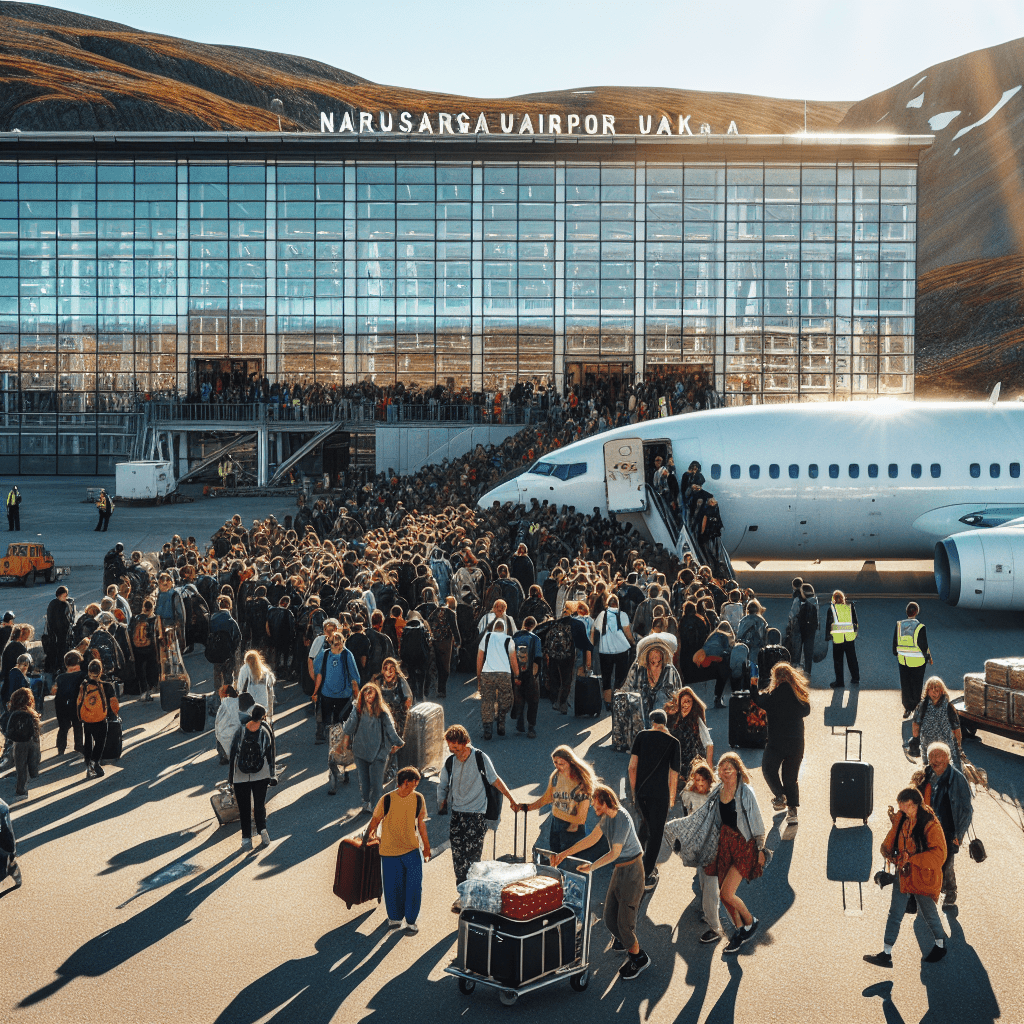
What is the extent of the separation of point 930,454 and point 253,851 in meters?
19.7

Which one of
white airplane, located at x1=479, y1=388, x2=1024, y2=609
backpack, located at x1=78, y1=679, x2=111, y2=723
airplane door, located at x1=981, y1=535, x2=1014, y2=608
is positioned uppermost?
white airplane, located at x1=479, y1=388, x2=1024, y2=609

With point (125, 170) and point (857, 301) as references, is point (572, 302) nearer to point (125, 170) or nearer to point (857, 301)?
point (857, 301)

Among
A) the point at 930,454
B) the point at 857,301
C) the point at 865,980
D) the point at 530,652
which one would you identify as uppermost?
the point at 857,301

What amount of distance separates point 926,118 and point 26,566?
660ft

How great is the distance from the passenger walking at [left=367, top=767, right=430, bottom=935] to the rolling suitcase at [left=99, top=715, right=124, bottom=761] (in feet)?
19.3

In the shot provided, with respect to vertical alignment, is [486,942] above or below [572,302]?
below

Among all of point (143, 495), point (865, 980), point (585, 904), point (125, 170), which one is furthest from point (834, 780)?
point (125, 170)

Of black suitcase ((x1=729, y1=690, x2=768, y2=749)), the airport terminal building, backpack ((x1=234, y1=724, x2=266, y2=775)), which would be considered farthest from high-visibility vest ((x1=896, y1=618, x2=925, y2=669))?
the airport terminal building

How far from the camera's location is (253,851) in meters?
11.0

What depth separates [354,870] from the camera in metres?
9.46

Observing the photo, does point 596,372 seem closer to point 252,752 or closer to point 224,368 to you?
point 224,368

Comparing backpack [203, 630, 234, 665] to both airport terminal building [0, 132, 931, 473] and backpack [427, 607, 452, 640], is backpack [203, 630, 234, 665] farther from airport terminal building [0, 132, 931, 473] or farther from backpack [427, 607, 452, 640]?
airport terminal building [0, 132, 931, 473]

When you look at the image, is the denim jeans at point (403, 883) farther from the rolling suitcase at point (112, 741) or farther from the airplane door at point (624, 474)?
the airplane door at point (624, 474)

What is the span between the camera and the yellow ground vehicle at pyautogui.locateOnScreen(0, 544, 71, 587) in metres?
28.2
